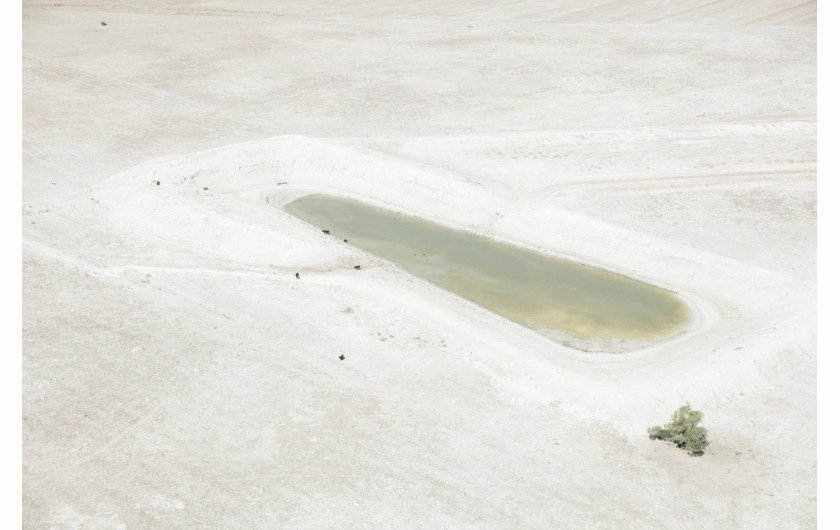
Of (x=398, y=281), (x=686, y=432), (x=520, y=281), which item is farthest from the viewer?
(x=520, y=281)

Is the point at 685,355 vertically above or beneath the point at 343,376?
above

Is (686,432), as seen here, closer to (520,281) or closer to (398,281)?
(520,281)

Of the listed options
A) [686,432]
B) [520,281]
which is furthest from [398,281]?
[686,432]

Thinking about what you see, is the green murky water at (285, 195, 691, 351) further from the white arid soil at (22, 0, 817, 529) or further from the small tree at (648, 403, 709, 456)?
the small tree at (648, 403, 709, 456)

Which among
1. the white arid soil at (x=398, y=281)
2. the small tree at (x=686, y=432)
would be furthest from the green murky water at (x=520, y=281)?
the small tree at (x=686, y=432)

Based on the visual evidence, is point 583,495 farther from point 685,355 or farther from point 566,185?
point 566,185

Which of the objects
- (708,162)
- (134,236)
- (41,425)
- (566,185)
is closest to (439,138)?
(566,185)
